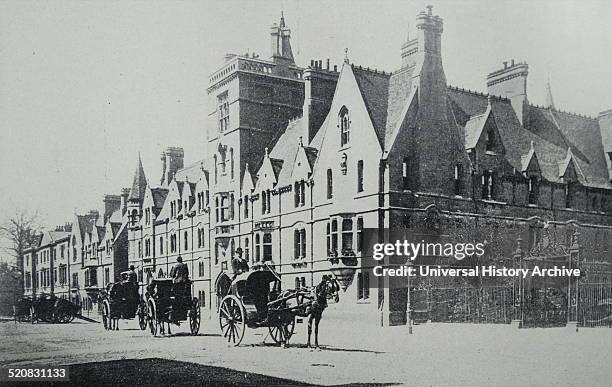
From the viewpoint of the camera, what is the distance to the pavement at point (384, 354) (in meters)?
8.65

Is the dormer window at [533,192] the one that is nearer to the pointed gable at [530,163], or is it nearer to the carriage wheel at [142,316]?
the pointed gable at [530,163]

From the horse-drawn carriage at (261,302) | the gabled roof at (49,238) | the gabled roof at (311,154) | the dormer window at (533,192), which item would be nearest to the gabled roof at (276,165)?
the gabled roof at (311,154)

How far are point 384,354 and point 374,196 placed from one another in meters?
5.33

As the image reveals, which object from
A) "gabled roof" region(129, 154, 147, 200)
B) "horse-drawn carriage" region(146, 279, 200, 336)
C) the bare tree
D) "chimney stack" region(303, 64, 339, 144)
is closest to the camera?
the bare tree

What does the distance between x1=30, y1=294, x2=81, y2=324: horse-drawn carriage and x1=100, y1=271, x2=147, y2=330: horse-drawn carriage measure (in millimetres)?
1770

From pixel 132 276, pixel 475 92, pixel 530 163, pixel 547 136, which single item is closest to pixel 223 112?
pixel 132 276

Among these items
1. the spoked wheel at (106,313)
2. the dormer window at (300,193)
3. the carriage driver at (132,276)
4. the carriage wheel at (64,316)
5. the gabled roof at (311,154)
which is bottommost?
the carriage wheel at (64,316)

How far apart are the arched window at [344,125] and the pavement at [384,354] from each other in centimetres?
541

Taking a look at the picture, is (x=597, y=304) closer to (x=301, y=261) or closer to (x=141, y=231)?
(x=301, y=261)

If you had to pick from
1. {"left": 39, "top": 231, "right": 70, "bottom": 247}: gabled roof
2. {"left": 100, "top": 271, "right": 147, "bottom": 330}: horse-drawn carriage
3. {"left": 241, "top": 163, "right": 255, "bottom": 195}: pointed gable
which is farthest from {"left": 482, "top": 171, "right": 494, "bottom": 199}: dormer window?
{"left": 39, "top": 231, "right": 70, "bottom": 247}: gabled roof

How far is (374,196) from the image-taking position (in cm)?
1477

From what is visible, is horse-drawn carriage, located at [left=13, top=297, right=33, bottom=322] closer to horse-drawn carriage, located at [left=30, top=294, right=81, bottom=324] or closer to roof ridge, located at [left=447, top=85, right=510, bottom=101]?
horse-drawn carriage, located at [left=30, top=294, right=81, bottom=324]

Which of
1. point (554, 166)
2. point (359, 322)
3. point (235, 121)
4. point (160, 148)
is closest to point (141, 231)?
point (235, 121)

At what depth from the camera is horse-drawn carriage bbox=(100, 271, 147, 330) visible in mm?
13992
